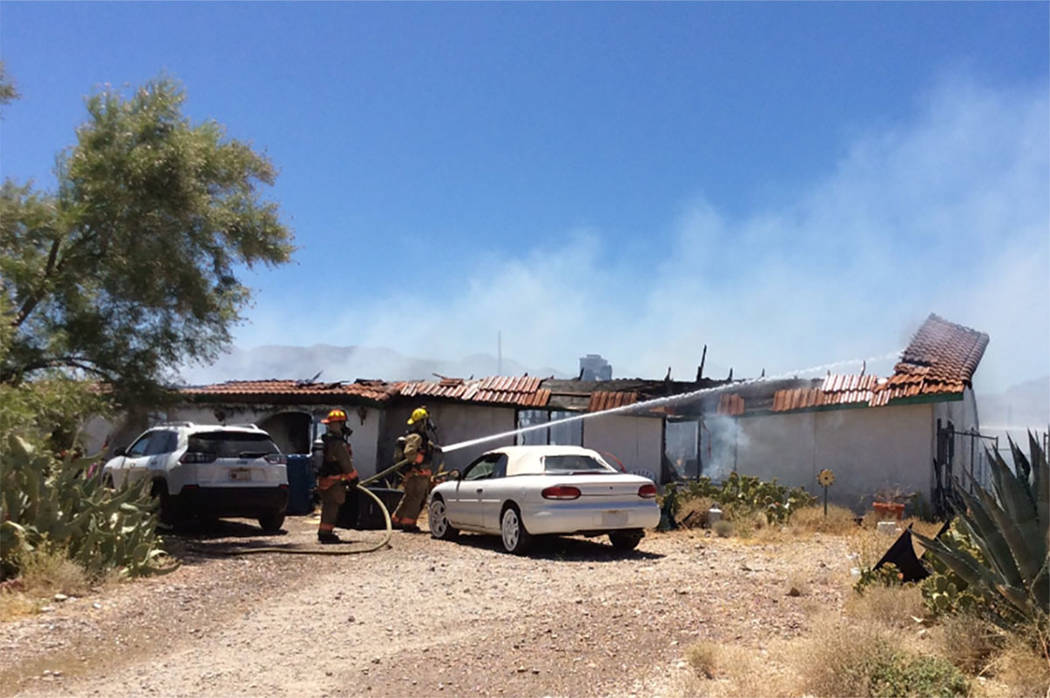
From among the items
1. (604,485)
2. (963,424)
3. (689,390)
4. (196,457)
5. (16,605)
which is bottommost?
(16,605)

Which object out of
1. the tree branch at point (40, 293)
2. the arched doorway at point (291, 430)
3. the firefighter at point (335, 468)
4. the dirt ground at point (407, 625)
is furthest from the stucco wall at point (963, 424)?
the arched doorway at point (291, 430)

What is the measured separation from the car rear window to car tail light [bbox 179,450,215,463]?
5.30 m

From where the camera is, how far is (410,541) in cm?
1421

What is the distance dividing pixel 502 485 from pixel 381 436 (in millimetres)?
11365

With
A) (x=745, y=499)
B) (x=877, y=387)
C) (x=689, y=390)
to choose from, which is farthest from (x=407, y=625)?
(x=689, y=390)

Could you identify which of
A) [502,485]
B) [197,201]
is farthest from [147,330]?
[502,485]

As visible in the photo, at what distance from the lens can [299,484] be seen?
19.1 meters

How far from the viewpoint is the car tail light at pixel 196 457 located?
14.2 m

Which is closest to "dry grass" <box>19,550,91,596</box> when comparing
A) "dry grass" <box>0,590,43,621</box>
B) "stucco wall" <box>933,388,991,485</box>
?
"dry grass" <box>0,590,43,621</box>

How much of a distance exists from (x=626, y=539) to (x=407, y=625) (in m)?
5.51

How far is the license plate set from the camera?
14461 millimetres

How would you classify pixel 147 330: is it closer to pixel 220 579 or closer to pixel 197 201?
pixel 197 201

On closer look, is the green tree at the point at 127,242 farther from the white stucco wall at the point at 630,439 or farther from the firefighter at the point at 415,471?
the white stucco wall at the point at 630,439

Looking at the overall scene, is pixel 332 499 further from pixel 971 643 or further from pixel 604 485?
pixel 971 643
